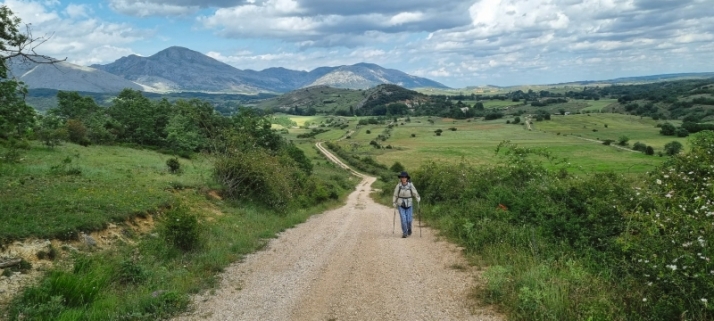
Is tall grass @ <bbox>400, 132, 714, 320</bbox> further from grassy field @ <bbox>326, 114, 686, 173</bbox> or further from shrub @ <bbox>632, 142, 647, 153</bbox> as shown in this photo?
shrub @ <bbox>632, 142, 647, 153</bbox>

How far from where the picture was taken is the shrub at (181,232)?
13.7 meters

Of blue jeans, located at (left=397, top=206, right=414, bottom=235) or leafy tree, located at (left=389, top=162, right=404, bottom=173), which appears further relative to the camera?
leafy tree, located at (left=389, top=162, right=404, bottom=173)

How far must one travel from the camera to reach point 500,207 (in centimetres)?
1555

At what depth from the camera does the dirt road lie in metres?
8.59

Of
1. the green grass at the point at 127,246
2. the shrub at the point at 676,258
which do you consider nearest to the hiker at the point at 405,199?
the green grass at the point at 127,246

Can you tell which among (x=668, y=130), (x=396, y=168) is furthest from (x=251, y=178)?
(x=668, y=130)

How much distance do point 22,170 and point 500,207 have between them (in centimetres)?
2296

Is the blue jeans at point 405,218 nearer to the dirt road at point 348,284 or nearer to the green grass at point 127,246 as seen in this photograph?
the dirt road at point 348,284

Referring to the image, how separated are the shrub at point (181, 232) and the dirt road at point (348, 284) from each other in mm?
2047

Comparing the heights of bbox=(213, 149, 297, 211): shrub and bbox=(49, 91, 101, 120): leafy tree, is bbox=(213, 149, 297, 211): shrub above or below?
below

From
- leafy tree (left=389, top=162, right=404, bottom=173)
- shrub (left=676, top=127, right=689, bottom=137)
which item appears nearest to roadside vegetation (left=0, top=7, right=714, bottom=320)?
leafy tree (left=389, top=162, right=404, bottom=173)

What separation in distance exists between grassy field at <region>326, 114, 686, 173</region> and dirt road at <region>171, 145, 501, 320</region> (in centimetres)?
6711

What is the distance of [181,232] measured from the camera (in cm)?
1373

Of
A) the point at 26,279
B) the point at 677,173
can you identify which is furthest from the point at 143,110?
the point at 677,173
